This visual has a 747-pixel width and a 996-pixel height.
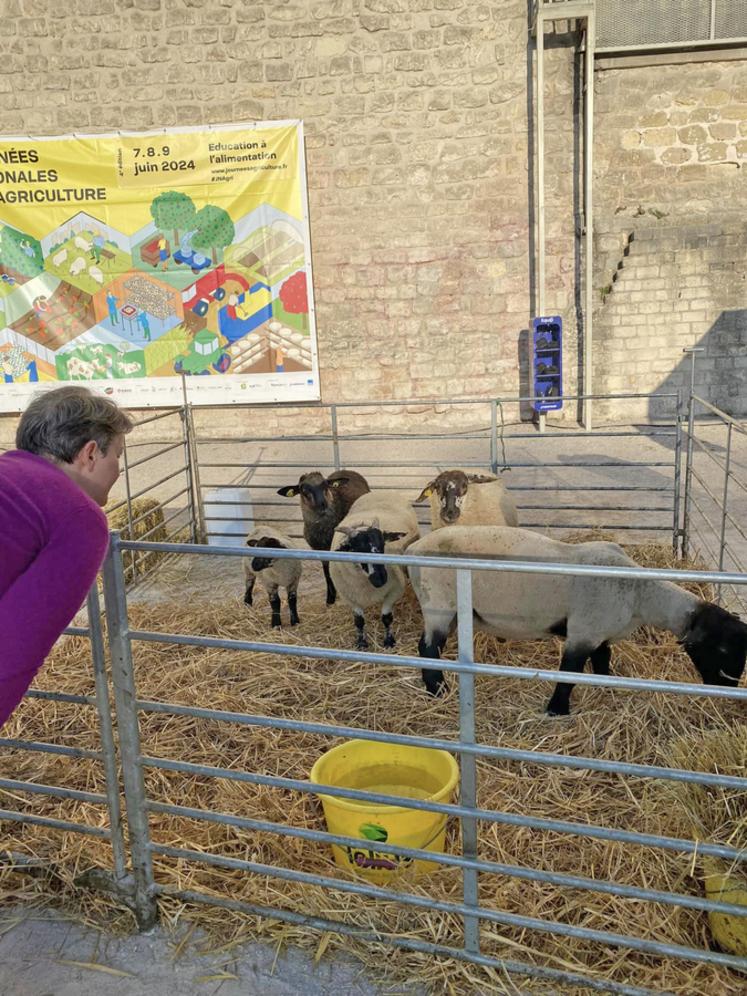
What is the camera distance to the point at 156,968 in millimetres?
2496

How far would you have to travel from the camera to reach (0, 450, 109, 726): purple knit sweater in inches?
70.8

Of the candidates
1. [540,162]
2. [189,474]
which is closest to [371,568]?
[189,474]

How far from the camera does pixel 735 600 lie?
5266mm

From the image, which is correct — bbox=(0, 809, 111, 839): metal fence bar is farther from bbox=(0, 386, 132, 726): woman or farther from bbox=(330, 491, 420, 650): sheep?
bbox=(330, 491, 420, 650): sheep

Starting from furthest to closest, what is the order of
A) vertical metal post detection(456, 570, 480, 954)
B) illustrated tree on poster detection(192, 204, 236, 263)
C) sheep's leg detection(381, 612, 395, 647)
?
1. illustrated tree on poster detection(192, 204, 236, 263)
2. sheep's leg detection(381, 612, 395, 647)
3. vertical metal post detection(456, 570, 480, 954)

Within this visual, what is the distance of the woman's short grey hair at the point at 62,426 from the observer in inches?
78.7

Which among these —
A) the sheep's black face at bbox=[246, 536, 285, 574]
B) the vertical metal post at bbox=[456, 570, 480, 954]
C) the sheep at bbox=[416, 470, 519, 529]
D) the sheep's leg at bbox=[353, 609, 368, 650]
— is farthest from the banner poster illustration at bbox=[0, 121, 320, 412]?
the vertical metal post at bbox=[456, 570, 480, 954]

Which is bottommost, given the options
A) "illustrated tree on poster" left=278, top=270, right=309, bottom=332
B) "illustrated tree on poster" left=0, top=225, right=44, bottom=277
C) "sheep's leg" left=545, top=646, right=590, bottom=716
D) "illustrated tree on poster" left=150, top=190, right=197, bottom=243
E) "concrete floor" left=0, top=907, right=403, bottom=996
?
"concrete floor" left=0, top=907, right=403, bottom=996

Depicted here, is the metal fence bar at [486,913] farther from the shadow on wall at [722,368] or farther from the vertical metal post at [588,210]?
the shadow on wall at [722,368]

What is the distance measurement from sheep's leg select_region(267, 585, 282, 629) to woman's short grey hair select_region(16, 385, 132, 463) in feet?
10.6

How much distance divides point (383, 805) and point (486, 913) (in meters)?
0.52

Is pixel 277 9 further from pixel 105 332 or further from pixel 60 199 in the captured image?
Answer: pixel 105 332

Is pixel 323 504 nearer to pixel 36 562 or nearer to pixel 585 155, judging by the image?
pixel 36 562

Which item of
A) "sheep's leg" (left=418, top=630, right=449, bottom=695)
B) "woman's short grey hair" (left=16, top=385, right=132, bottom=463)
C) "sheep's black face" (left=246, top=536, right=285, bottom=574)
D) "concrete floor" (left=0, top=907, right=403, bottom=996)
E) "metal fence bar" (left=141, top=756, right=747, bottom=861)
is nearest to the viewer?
"woman's short grey hair" (left=16, top=385, right=132, bottom=463)
